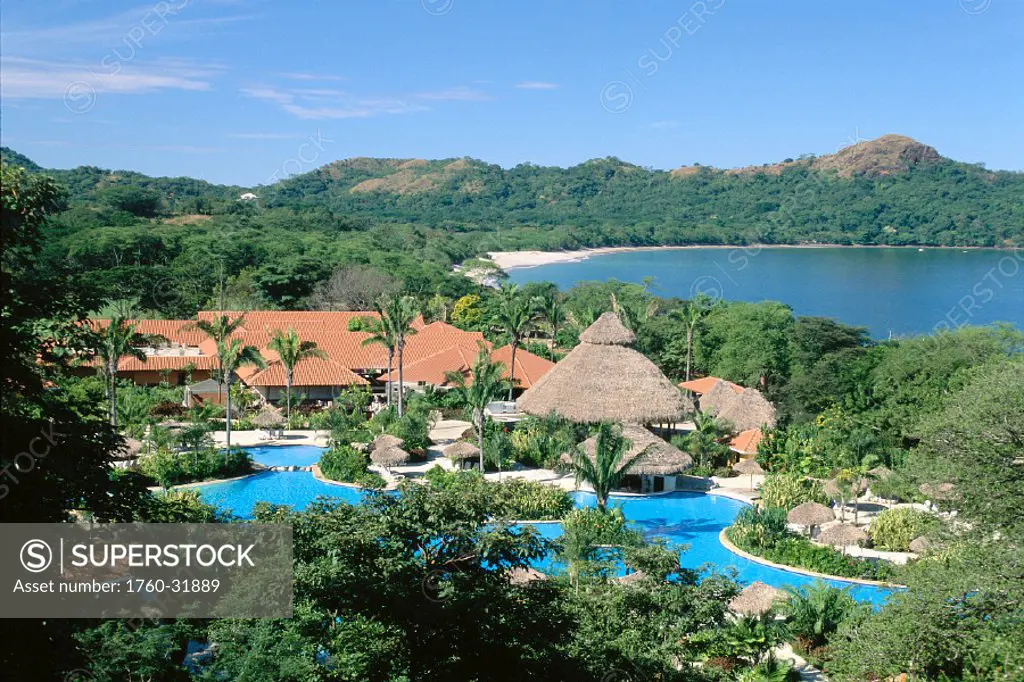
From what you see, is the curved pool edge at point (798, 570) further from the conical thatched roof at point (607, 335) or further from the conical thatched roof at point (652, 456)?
the conical thatched roof at point (607, 335)

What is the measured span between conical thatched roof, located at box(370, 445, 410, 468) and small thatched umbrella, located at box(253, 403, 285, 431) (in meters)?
4.96

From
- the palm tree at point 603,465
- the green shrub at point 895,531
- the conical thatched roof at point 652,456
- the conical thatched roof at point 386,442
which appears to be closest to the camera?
the green shrub at point 895,531

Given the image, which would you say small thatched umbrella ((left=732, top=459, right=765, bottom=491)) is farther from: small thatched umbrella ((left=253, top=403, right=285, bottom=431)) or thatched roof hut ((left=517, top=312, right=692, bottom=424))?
small thatched umbrella ((left=253, top=403, right=285, bottom=431))

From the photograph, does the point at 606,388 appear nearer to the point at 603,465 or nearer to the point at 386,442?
the point at 603,465

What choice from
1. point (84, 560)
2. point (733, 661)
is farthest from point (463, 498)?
point (733, 661)

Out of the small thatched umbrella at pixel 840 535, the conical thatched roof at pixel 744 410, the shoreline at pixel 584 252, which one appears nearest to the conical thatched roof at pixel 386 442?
the conical thatched roof at pixel 744 410

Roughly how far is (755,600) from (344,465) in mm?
11975

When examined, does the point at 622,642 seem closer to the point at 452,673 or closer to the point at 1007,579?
the point at 452,673

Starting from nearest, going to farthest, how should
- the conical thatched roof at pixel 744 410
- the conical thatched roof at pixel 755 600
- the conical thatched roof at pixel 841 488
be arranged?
the conical thatched roof at pixel 755 600 < the conical thatched roof at pixel 841 488 < the conical thatched roof at pixel 744 410

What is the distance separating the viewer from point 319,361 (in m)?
30.3

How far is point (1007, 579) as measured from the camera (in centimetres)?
948

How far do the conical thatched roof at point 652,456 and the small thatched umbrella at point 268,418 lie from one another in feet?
32.0

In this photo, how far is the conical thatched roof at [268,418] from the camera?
26047 mm

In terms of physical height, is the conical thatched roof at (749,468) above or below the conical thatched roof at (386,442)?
below
